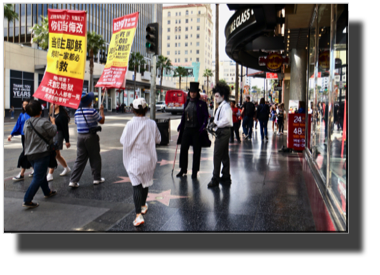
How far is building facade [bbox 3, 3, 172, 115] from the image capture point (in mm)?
31703

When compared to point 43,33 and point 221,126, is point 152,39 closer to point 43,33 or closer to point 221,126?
point 221,126

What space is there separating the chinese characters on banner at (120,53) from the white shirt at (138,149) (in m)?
2.71

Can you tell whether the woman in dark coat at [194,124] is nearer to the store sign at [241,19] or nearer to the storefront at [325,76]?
the storefront at [325,76]

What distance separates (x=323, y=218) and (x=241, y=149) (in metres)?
6.90

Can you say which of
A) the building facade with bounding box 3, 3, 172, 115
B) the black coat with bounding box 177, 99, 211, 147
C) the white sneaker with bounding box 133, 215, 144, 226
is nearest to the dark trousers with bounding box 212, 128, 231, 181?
the black coat with bounding box 177, 99, 211, 147

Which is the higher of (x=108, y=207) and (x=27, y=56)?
(x=27, y=56)

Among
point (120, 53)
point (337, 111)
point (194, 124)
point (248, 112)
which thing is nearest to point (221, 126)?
point (194, 124)

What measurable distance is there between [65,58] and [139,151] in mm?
2922

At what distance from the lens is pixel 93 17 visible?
58.7m

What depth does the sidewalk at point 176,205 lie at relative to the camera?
429 centimetres

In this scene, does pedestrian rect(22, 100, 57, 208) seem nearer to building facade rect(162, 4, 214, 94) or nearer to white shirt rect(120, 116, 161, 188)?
white shirt rect(120, 116, 161, 188)

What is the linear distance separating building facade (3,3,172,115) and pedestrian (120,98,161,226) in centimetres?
334
